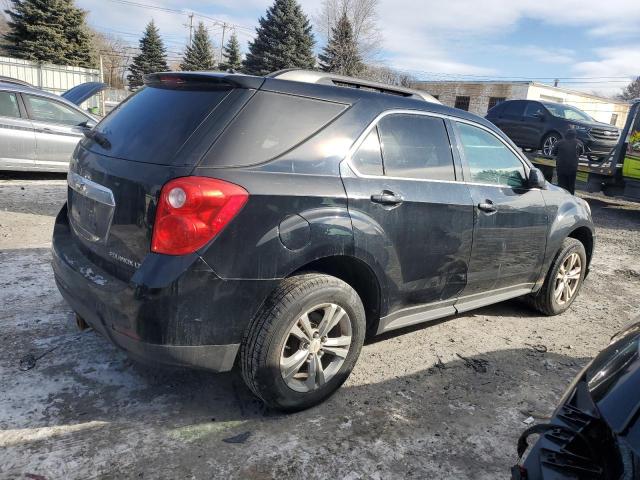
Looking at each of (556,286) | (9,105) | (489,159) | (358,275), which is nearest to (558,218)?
(556,286)

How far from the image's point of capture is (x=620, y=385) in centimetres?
168

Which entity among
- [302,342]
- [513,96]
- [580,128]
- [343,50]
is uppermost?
[343,50]

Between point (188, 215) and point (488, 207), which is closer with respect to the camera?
point (188, 215)

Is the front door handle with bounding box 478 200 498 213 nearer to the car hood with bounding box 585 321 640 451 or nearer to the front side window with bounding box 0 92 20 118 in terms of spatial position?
the car hood with bounding box 585 321 640 451

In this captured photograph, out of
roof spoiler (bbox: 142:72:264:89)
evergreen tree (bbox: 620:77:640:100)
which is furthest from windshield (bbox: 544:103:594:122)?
evergreen tree (bbox: 620:77:640:100)

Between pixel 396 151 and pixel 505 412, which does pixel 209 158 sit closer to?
pixel 396 151

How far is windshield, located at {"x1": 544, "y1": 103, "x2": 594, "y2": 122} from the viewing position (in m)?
13.6

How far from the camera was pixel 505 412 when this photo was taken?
10.1 ft

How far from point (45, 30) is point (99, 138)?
35.7 m

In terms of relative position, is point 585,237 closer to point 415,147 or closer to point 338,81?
point 415,147

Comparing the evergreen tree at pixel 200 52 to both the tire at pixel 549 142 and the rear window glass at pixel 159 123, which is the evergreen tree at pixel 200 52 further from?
the rear window glass at pixel 159 123

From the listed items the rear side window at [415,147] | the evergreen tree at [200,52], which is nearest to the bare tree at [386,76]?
the evergreen tree at [200,52]

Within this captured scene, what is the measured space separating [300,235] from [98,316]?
112cm

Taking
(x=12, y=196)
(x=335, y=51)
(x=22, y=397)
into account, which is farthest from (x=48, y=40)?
(x=22, y=397)
